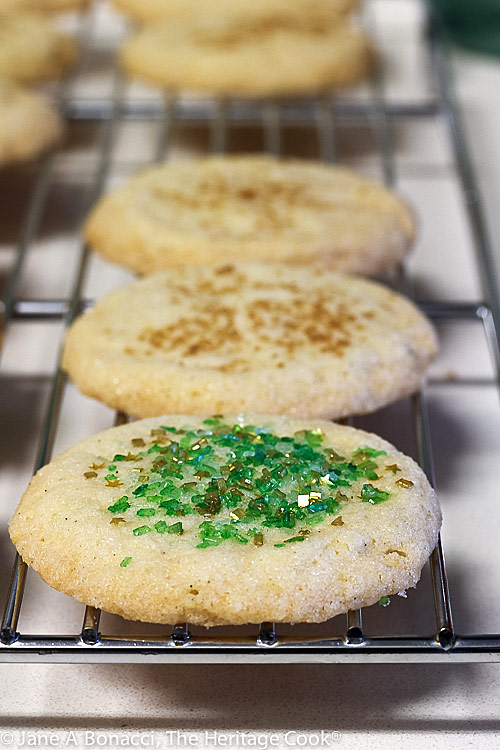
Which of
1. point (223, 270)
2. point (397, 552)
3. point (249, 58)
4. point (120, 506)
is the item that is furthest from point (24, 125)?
point (397, 552)

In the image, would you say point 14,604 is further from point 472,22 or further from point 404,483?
point 472,22

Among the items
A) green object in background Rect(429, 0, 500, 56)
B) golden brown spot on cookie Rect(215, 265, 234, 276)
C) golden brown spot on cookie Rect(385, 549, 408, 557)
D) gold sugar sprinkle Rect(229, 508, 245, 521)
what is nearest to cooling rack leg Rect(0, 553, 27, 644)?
gold sugar sprinkle Rect(229, 508, 245, 521)

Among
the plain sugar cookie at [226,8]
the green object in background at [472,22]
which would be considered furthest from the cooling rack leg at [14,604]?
the green object in background at [472,22]

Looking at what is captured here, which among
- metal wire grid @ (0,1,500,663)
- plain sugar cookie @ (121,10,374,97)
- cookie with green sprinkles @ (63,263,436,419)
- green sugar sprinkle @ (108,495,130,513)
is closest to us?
metal wire grid @ (0,1,500,663)

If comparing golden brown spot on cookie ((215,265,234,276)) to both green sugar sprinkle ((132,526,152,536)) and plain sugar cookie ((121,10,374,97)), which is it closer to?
green sugar sprinkle ((132,526,152,536))

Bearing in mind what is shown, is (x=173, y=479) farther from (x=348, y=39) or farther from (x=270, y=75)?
(x=348, y=39)
